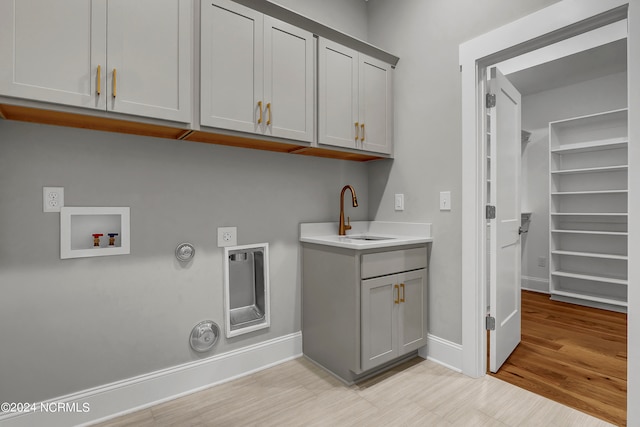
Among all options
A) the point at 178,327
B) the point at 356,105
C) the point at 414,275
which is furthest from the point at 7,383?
the point at 356,105

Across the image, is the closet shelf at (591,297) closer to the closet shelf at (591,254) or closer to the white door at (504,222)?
the closet shelf at (591,254)

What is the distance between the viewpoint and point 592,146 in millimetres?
3592

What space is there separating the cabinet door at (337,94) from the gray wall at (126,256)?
1.22 ft

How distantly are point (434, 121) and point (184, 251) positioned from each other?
1.86 meters

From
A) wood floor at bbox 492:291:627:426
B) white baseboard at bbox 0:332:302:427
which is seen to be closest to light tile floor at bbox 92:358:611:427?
white baseboard at bbox 0:332:302:427

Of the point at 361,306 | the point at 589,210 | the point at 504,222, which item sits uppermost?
the point at 589,210

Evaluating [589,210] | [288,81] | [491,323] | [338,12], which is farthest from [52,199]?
[589,210]

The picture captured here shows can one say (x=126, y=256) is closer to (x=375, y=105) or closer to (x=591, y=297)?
(x=375, y=105)

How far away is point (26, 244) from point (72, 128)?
1.90 ft

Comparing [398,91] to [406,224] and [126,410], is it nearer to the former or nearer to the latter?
[406,224]

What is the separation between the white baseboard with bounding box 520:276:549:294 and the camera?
418 cm

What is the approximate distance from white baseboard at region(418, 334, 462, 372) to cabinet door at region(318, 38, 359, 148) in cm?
149

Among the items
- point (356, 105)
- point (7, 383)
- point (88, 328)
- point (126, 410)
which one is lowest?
point (126, 410)

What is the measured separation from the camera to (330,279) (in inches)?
82.2
